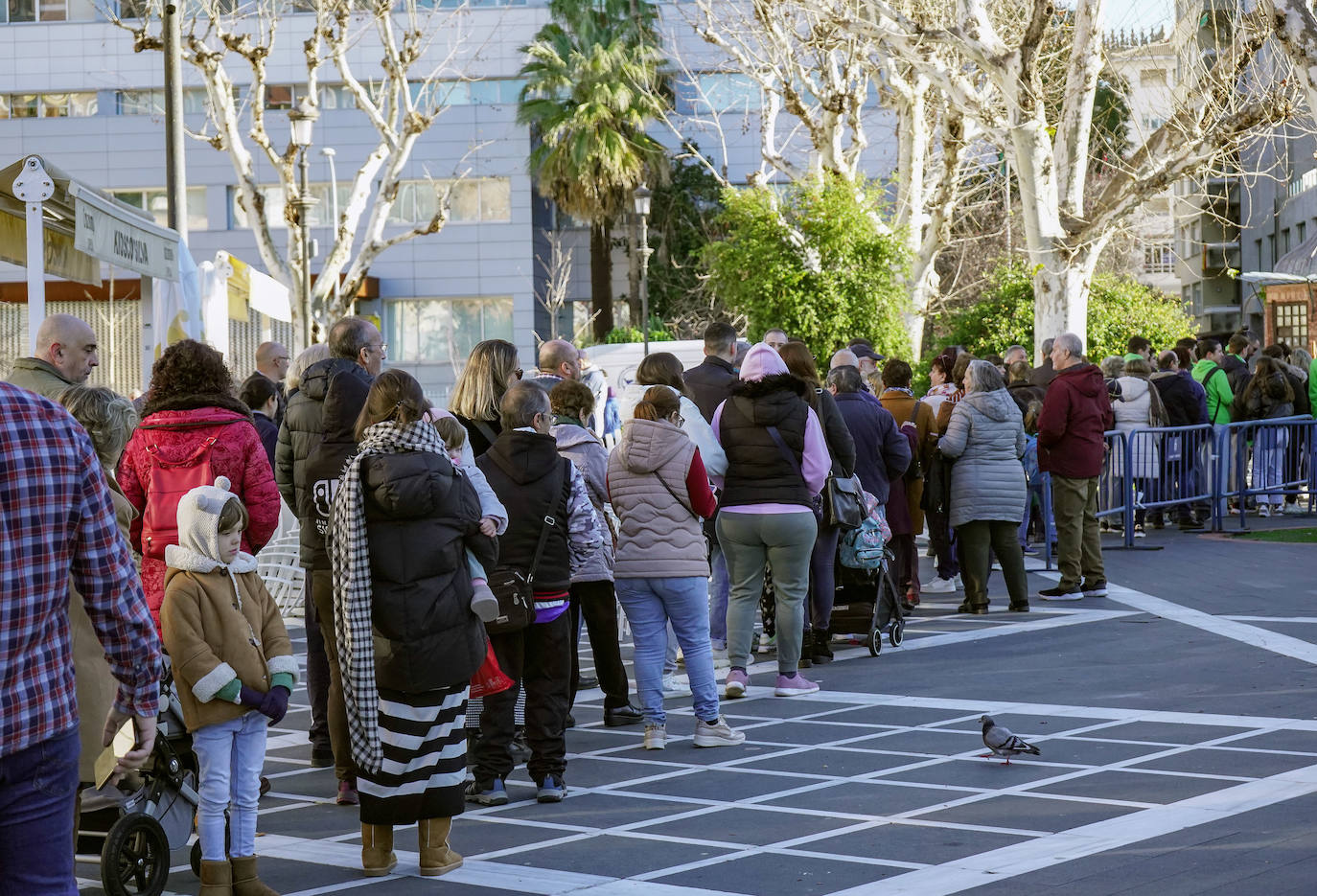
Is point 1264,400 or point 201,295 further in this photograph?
point 1264,400

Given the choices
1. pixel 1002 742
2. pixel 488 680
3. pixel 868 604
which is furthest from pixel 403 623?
pixel 868 604

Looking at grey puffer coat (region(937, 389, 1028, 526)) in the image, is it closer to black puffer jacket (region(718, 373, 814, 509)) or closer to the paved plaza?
the paved plaza

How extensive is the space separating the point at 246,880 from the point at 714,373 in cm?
573

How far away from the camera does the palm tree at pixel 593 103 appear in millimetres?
45312

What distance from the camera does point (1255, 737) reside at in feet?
25.4

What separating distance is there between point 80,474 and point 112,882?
234cm

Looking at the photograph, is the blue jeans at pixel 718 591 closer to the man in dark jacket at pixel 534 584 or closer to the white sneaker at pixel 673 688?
the white sneaker at pixel 673 688

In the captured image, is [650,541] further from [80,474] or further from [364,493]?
[80,474]

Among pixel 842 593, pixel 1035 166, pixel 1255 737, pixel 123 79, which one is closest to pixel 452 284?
pixel 123 79

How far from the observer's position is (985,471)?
12219 mm

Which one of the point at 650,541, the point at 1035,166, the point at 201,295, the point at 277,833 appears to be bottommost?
the point at 277,833

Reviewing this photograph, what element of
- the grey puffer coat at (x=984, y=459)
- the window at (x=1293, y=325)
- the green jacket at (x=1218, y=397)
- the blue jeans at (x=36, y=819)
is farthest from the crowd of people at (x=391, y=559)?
the window at (x=1293, y=325)

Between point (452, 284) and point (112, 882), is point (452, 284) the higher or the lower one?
the higher one

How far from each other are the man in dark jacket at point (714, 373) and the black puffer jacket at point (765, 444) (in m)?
1.06
